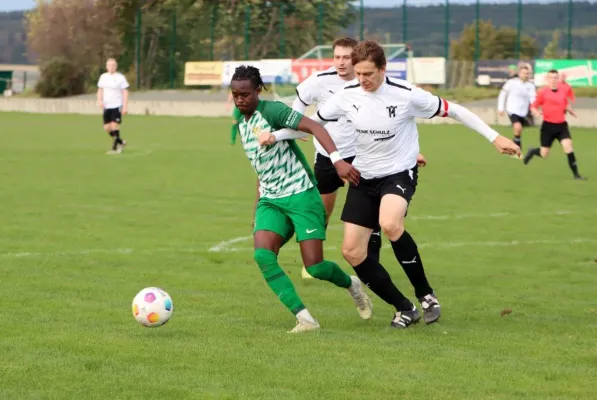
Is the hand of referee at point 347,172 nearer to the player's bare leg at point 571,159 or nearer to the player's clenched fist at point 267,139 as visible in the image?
the player's clenched fist at point 267,139

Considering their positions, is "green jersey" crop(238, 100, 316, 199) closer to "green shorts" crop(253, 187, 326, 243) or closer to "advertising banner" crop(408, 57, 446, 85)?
"green shorts" crop(253, 187, 326, 243)

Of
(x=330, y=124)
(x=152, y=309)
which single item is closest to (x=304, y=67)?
(x=330, y=124)

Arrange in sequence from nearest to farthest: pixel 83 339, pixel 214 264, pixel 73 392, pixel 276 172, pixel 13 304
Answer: pixel 73 392 → pixel 83 339 → pixel 276 172 → pixel 13 304 → pixel 214 264

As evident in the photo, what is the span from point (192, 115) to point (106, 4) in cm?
1667

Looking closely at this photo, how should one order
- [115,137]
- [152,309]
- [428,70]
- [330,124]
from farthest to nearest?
[428,70]
[115,137]
[330,124]
[152,309]

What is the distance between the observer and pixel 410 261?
8320 millimetres

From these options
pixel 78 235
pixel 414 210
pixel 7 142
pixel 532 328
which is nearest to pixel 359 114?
pixel 532 328

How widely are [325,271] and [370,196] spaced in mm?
655

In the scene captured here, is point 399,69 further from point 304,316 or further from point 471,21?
point 304,316

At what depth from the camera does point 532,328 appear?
8.24 metres

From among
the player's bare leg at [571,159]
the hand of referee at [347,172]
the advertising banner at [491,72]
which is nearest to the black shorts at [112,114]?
the player's bare leg at [571,159]

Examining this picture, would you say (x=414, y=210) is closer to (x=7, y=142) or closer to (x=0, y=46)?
(x=7, y=142)

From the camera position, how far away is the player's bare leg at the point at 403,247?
8.09 m

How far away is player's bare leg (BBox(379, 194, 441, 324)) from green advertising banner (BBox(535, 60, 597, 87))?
33.9 meters
